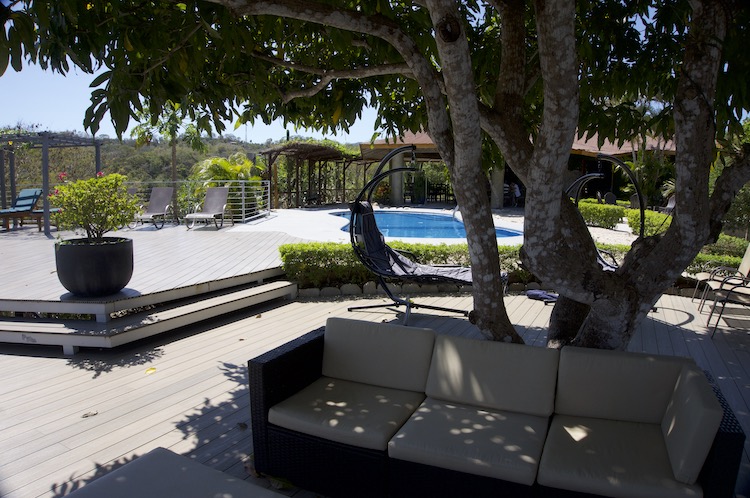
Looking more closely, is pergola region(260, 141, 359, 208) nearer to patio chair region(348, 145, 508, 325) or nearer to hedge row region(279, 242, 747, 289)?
hedge row region(279, 242, 747, 289)

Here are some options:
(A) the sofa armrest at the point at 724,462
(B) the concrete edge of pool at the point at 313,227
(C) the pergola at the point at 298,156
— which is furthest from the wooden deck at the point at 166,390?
(C) the pergola at the point at 298,156

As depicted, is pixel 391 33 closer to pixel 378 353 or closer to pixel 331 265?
pixel 378 353

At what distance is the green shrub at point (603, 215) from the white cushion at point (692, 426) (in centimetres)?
1304

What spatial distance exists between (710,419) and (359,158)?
2018 centimetres

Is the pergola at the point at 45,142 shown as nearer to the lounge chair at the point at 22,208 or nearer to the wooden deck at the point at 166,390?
the lounge chair at the point at 22,208

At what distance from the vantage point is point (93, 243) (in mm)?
4875

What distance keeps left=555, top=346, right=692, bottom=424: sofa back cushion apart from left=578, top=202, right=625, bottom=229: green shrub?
42.0ft

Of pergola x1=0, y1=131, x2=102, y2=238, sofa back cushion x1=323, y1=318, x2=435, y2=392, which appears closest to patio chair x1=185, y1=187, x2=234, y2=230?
pergola x1=0, y1=131, x2=102, y2=238

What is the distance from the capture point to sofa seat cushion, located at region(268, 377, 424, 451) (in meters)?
2.34

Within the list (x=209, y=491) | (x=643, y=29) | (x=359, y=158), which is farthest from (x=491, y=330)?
(x=359, y=158)

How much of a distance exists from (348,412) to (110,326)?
295 centimetres

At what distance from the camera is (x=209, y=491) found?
182 centimetres

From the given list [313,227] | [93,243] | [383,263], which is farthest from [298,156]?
[93,243]

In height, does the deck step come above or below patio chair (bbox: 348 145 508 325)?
below
